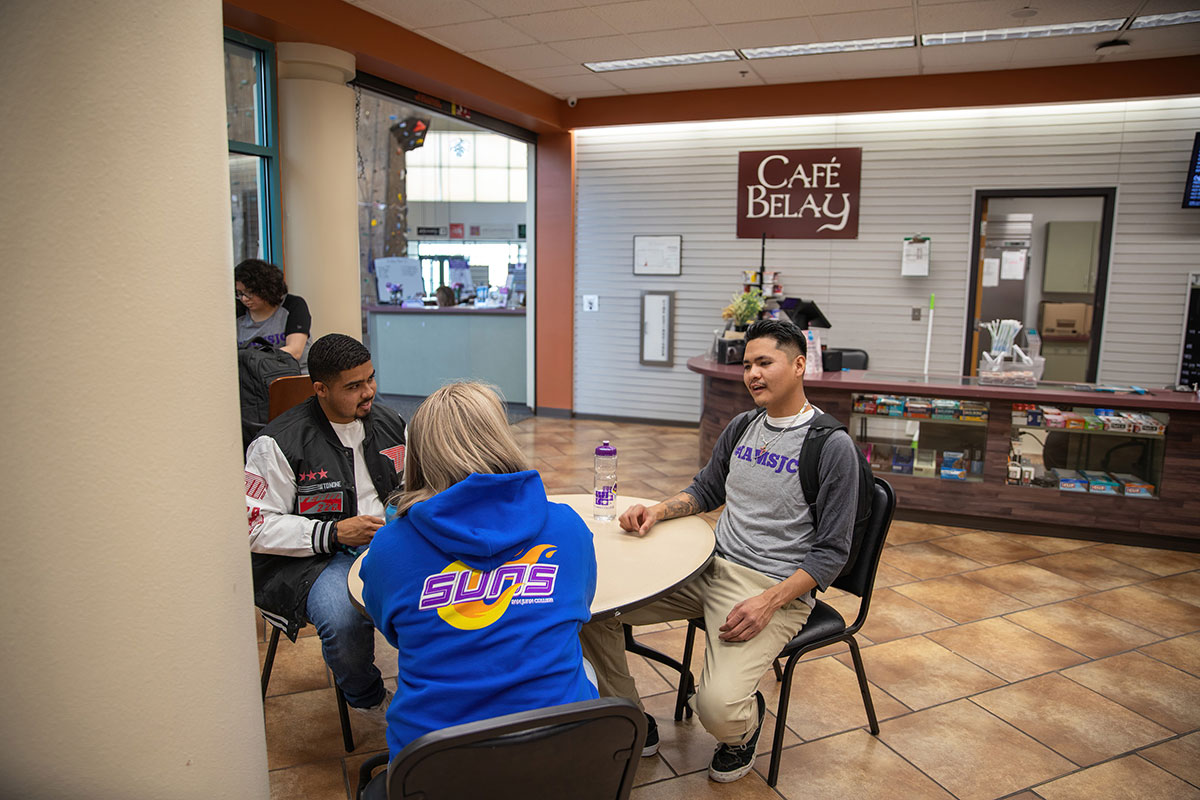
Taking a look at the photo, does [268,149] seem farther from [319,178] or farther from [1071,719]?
[1071,719]

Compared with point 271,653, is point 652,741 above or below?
below

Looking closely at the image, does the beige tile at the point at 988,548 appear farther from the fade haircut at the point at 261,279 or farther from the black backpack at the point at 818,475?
the fade haircut at the point at 261,279

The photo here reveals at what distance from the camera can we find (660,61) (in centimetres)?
644

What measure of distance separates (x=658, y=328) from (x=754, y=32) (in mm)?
3083

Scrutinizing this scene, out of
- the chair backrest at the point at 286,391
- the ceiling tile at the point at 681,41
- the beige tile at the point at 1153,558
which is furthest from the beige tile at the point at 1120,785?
the ceiling tile at the point at 681,41

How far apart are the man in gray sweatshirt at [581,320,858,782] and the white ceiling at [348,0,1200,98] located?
3.48 metres

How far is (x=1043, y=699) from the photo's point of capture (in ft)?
9.48

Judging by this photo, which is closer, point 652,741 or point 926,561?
point 652,741

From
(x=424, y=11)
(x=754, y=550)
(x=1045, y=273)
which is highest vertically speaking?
(x=424, y=11)

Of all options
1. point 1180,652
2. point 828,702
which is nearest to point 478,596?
point 828,702

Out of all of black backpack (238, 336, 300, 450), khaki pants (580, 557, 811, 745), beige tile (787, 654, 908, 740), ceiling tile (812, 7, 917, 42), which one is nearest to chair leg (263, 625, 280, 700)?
black backpack (238, 336, 300, 450)

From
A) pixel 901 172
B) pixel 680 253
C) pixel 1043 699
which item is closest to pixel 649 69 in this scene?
pixel 680 253

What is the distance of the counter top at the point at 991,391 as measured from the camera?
4.45 m

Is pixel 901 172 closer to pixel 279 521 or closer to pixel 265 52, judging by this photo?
pixel 265 52
